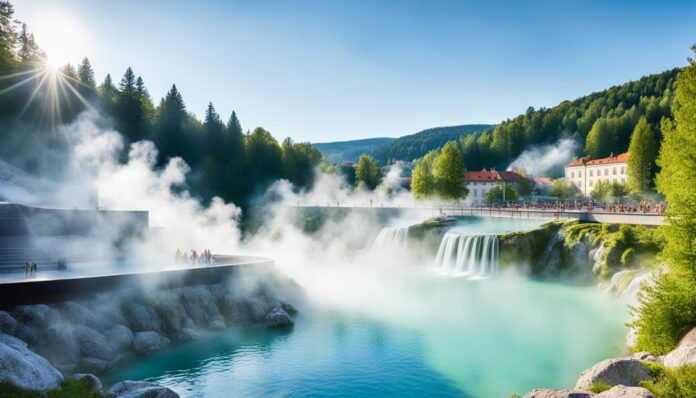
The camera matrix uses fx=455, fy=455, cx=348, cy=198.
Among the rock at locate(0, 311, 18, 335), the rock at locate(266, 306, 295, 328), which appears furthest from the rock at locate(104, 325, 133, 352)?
the rock at locate(266, 306, 295, 328)

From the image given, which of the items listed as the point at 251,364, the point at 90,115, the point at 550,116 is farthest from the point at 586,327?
Result: the point at 550,116

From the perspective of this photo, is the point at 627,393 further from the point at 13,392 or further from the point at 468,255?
the point at 468,255

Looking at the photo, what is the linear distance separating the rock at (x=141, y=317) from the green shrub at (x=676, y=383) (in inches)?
840

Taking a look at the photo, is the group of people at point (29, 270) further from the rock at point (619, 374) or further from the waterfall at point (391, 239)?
the waterfall at point (391, 239)

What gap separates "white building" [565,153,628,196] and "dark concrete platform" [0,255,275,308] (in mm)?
92106

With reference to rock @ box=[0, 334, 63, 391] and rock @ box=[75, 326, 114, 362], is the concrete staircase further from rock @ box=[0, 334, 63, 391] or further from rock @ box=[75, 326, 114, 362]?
rock @ box=[0, 334, 63, 391]

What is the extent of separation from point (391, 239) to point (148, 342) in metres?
35.7

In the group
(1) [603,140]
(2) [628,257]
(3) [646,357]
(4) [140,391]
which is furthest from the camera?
(1) [603,140]

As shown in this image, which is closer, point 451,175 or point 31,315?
point 31,315

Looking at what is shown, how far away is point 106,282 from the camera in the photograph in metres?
23.3

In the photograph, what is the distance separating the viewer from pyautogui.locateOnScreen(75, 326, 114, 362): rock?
65.8 ft

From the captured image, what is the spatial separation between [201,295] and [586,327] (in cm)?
2215

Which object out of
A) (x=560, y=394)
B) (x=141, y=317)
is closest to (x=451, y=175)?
(x=141, y=317)

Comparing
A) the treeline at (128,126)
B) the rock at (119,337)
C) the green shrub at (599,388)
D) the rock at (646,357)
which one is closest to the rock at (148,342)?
the rock at (119,337)
